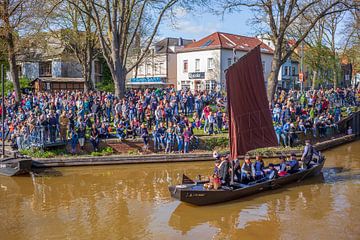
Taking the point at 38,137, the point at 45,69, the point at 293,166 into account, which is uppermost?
the point at 45,69

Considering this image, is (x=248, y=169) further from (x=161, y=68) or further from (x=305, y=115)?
(x=161, y=68)

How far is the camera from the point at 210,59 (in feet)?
184

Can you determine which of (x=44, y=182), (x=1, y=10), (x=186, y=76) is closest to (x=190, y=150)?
(x=44, y=182)

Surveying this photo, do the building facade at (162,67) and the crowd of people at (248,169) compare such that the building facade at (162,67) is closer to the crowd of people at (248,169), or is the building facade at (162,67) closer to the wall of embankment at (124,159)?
the wall of embankment at (124,159)

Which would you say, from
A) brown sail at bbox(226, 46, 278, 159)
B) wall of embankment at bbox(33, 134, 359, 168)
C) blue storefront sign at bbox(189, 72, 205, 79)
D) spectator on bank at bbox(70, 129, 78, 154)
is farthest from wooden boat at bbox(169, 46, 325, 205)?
blue storefront sign at bbox(189, 72, 205, 79)

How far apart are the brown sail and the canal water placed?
2.21 metres

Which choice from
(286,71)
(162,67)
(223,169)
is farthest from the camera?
(286,71)

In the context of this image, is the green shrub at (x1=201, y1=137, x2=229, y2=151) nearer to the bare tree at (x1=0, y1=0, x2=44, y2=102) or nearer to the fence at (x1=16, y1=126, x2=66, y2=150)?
the fence at (x1=16, y1=126, x2=66, y2=150)

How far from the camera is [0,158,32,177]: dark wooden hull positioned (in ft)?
67.5

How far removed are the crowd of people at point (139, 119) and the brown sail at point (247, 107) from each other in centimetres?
620

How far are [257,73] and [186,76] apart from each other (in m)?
40.6

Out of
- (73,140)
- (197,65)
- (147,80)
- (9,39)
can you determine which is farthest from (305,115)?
(147,80)

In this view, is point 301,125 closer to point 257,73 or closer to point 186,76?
point 257,73

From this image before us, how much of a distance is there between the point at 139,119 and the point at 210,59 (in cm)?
3066
